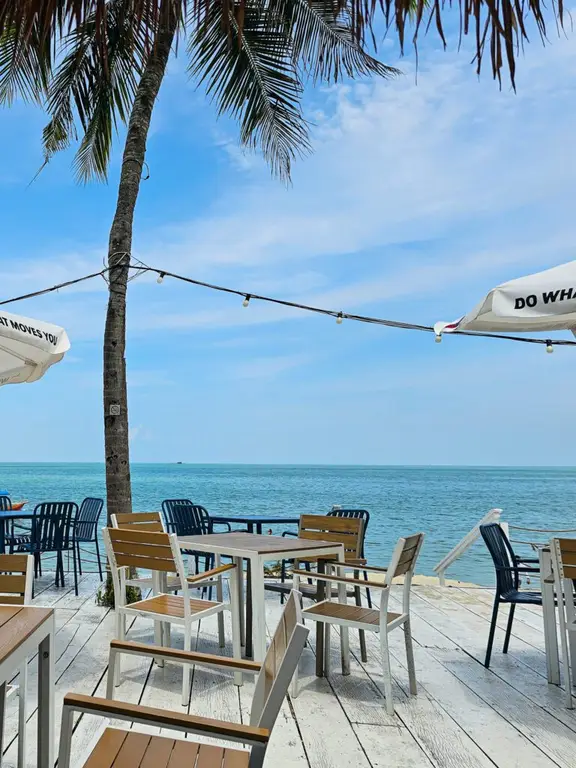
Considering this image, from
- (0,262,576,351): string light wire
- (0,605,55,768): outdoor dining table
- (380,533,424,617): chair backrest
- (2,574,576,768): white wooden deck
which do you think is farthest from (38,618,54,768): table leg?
(0,262,576,351): string light wire

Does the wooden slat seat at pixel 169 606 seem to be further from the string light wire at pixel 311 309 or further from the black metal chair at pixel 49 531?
the string light wire at pixel 311 309

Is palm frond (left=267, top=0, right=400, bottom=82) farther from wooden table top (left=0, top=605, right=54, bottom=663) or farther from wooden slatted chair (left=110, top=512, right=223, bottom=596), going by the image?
wooden table top (left=0, top=605, right=54, bottom=663)

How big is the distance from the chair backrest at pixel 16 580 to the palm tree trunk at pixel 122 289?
310cm

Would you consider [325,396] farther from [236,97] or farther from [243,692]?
[243,692]

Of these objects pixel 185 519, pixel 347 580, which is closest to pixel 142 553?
pixel 347 580

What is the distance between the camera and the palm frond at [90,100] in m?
7.18

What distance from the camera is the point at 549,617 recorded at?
12.6 feet

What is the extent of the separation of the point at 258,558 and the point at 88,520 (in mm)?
4294

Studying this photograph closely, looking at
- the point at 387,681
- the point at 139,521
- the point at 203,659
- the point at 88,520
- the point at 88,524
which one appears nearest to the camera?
the point at 203,659

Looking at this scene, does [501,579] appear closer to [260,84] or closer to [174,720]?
[174,720]

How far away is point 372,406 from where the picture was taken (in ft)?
205

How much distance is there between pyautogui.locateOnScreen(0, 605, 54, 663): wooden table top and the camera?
174 centimetres

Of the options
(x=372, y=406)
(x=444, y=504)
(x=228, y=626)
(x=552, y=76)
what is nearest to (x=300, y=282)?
(x=372, y=406)

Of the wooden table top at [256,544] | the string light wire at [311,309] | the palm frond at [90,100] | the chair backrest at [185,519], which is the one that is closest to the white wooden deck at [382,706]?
the wooden table top at [256,544]
